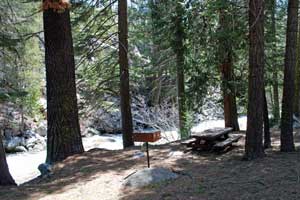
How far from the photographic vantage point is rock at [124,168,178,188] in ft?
17.4

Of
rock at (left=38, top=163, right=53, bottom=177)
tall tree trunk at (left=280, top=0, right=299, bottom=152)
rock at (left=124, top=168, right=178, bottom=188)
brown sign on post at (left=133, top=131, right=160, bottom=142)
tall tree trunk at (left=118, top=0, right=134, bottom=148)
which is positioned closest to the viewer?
rock at (left=124, top=168, right=178, bottom=188)

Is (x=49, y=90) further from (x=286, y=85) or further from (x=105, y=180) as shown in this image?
(x=286, y=85)

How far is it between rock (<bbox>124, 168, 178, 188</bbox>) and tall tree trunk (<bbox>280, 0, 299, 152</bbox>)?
89.6 inches

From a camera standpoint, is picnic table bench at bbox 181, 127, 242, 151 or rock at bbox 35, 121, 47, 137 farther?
rock at bbox 35, 121, 47, 137

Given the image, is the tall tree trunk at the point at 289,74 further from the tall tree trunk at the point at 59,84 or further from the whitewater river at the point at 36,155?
the whitewater river at the point at 36,155

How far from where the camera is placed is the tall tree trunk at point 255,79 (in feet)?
19.8

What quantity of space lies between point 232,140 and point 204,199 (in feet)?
9.90

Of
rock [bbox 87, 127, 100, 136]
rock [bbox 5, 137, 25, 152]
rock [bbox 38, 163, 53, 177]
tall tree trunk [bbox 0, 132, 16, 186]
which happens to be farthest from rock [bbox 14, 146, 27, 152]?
rock [bbox 38, 163, 53, 177]

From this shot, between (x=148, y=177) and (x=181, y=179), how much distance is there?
463 millimetres

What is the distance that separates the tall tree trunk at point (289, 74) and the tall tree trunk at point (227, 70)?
2361mm

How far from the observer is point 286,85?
6602 mm

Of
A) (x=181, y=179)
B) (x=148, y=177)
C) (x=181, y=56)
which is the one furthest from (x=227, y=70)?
(x=148, y=177)

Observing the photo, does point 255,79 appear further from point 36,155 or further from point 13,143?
point 13,143

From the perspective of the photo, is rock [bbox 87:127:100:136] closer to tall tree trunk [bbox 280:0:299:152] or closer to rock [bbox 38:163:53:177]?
rock [bbox 38:163:53:177]
